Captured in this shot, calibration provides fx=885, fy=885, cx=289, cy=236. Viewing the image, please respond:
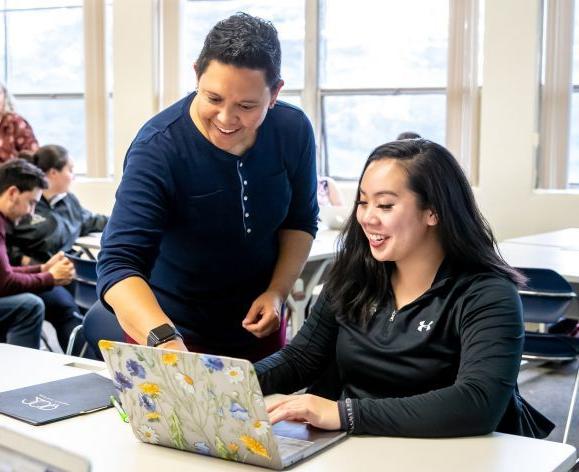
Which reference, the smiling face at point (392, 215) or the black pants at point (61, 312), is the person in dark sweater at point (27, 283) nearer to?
the black pants at point (61, 312)

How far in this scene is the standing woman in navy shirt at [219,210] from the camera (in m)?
1.82

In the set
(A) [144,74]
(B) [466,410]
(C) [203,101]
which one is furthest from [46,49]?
(B) [466,410]

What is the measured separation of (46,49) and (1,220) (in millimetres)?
4152

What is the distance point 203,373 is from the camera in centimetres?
143

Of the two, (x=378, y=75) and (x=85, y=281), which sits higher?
(x=378, y=75)

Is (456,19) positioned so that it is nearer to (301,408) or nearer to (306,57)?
(306,57)

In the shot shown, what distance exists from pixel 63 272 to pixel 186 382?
2.87 m

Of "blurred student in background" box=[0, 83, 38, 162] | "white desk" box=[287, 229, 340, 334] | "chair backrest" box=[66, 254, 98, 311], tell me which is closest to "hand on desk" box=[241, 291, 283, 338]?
"chair backrest" box=[66, 254, 98, 311]

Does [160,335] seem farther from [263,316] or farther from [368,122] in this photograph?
[368,122]

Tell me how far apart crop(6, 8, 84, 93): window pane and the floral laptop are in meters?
6.56

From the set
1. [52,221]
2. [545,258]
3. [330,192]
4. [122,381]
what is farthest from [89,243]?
[122,381]

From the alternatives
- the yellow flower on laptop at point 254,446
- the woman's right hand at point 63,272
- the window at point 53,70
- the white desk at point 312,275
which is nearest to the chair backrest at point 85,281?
the woman's right hand at point 63,272

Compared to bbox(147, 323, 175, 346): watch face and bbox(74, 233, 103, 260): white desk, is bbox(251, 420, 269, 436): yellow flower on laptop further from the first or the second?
bbox(74, 233, 103, 260): white desk

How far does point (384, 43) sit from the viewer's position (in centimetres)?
645
